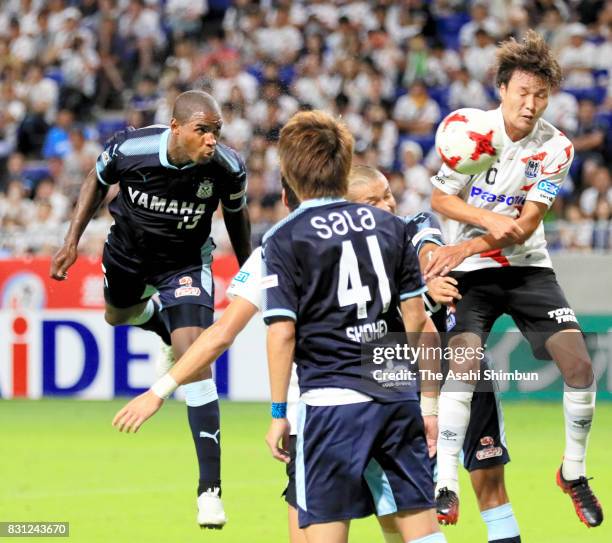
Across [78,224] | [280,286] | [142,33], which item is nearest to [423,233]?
[280,286]

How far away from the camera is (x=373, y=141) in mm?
17516

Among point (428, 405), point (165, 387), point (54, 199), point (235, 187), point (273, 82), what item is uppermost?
point (273, 82)

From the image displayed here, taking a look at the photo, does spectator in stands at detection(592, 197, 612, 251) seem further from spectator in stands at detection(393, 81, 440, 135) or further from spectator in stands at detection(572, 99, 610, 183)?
spectator in stands at detection(393, 81, 440, 135)

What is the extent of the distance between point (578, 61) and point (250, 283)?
1331cm

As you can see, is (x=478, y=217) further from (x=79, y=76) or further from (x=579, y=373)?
(x=79, y=76)

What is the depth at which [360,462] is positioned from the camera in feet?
15.8

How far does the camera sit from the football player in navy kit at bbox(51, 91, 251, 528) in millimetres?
7496

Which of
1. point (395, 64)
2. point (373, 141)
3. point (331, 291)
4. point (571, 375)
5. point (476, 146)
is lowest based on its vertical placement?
point (571, 375)

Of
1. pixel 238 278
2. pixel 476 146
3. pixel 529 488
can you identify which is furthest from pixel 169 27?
pixel 238 278

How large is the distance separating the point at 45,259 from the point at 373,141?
496cm

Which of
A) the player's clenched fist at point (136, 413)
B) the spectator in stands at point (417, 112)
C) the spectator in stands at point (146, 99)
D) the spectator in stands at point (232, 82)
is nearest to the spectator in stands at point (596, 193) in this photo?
the spectator in stands at point (417, 112)

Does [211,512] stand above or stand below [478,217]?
below

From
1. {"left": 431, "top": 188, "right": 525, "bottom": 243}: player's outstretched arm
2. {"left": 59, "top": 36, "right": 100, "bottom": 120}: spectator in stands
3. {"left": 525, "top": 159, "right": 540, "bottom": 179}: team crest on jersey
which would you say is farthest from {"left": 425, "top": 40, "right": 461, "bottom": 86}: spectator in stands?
{"left": 431, "top": 188, "right": 525, "bottom": 243}: player's outstretched arm

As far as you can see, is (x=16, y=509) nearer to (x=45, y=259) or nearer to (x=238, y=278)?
(x=238, y=278)
